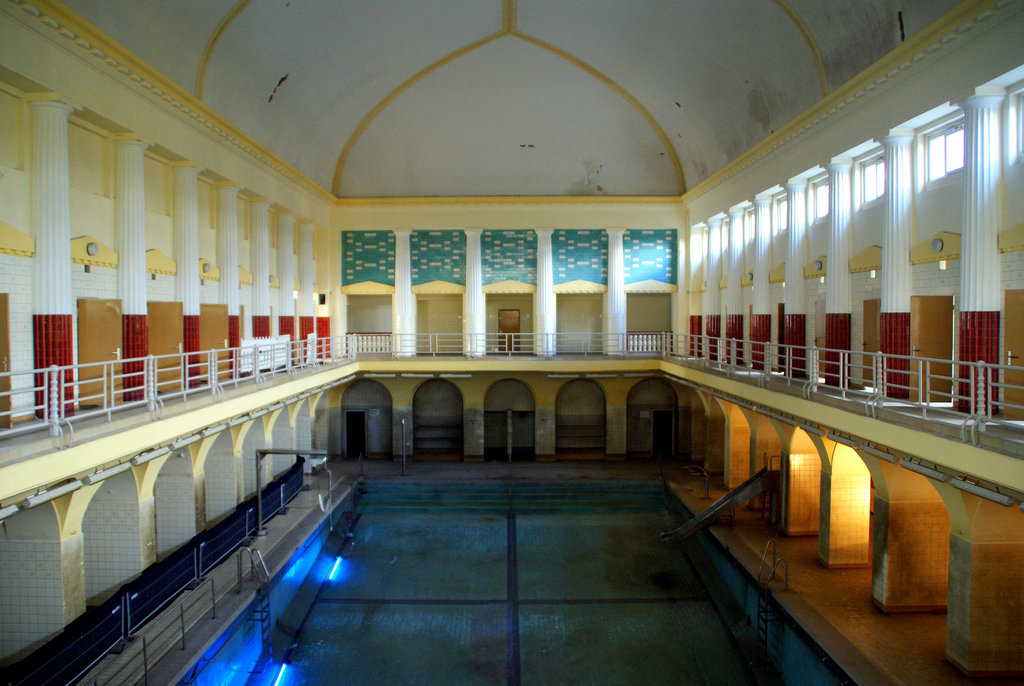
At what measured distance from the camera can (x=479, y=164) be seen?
2070 cm

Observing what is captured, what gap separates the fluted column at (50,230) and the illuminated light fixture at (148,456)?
1495mm

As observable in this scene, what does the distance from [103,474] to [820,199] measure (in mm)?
13878

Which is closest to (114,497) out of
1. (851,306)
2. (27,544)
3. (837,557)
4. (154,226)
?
(27,544)

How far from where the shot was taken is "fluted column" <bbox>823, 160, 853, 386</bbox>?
492 inches

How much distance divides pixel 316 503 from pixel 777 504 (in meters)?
10.3

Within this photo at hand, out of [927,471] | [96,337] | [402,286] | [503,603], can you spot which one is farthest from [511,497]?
[927,471]

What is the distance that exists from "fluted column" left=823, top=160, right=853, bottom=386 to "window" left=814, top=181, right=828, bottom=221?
1142mm

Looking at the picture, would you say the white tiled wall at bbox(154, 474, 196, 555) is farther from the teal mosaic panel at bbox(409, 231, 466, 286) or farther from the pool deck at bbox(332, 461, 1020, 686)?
the teal mosaic panel at bbox(409, 231, 466, 286)

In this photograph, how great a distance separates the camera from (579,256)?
2147cm

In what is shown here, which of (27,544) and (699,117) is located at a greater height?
(699,117)

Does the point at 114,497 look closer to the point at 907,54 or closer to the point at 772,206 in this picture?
the point at 907,54

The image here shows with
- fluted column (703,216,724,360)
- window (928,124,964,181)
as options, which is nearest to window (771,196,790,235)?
fluted column (703,216,724,360)

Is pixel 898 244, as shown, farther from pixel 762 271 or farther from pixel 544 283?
pixel 544 283

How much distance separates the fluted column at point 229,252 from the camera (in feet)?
46.8
